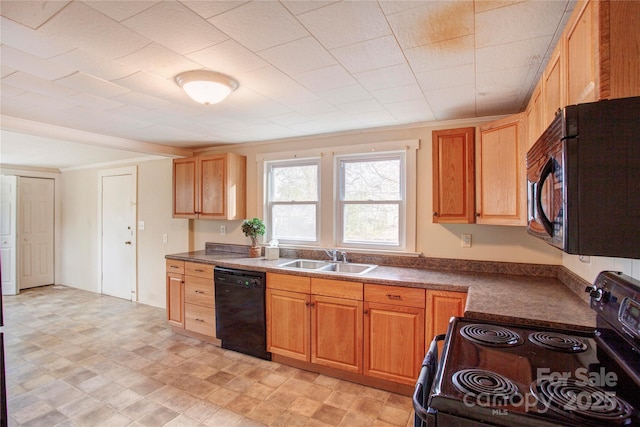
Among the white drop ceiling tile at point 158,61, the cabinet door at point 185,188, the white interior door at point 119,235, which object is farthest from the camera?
the white interior door at point 119,235

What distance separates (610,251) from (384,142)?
7.86ft

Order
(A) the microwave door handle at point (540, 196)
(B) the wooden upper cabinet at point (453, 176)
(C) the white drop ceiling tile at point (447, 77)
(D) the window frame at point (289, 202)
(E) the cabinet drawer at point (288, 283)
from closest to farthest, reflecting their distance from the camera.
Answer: (A) the microwave door handle at point (540, 196)
(C) the white drop ceiling tile at point (447, 77)
(B) the wooden upper cabinet at point (453, 176)
(E) the cabinet drawer at point (288, 283)
(D) the window frame at point (289, 202)

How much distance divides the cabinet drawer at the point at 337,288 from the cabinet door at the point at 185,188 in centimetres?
202

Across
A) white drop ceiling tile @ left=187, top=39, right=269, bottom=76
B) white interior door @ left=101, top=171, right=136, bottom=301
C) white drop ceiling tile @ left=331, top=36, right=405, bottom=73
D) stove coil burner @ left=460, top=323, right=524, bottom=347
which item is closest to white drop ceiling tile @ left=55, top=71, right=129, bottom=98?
white drop ceiling tile @ left=187, top=39, right=269, bottom=76

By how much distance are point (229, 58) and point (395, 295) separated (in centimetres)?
195

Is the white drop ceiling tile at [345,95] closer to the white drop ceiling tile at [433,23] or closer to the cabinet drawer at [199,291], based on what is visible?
the white drop ceiling tile at [433,23]

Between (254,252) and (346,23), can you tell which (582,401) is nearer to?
(346,23)

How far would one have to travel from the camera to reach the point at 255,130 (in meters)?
3.32

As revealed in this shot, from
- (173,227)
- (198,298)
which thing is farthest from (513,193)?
(173,227)

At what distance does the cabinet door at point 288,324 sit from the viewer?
283 cm

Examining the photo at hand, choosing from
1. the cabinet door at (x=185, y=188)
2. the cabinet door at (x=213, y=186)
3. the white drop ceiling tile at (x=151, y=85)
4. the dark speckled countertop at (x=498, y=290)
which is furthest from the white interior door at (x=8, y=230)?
the white drop ceiling tile at (x=151, y=85)

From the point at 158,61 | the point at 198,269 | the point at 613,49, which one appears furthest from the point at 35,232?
the point at 613,49

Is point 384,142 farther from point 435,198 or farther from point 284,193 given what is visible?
point 284,193

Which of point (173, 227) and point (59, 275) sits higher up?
point (173, 227)
